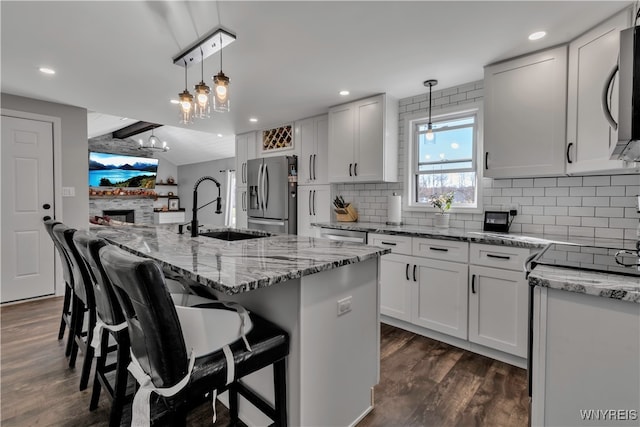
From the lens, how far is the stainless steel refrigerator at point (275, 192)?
4.40m

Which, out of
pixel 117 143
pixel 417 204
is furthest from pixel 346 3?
pixel 117 143

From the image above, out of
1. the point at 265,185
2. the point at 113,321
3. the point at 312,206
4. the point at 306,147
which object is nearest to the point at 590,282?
the point at 113,321

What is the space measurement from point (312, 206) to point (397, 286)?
71.3 inches

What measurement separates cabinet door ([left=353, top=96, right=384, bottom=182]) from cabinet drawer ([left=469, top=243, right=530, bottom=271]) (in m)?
1.35

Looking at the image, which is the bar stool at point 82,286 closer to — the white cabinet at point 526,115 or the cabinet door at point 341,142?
the cabinet door at point 341,142

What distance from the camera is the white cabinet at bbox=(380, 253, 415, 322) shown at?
2822 millimetres

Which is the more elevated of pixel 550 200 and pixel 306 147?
pixel 306 147

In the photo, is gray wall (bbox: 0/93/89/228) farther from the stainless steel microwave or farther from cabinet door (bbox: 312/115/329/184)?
the stainless steel microwave

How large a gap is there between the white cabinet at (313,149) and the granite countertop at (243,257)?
2.10 m

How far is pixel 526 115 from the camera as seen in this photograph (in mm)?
2449

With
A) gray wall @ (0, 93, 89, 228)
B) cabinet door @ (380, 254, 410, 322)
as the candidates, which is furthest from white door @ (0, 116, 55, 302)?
cabinet door @ (380, 254, 410, 322)

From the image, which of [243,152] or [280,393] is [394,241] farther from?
[243,152]

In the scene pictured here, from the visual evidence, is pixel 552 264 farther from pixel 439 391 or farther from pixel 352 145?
pixel 352 145

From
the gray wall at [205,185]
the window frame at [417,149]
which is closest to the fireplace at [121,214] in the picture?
the gray wall at [205,185]
